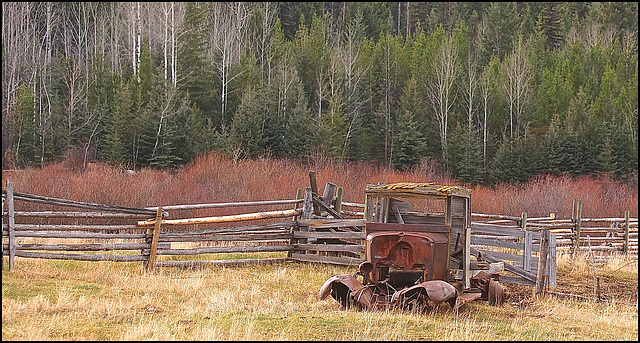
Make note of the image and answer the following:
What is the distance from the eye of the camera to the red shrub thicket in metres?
24.6

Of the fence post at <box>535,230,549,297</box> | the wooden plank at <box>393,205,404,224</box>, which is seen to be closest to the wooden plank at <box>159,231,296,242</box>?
the wooden plank at <box>393,205,404,224</box>

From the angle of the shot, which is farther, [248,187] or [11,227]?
[248,187]

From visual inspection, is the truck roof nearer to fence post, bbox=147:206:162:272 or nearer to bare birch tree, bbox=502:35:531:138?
fence post, bbox=147:206:162:272

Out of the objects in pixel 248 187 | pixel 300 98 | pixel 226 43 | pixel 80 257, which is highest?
pixel 226 43

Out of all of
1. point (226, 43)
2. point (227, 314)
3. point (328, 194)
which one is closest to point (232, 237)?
point (328, 194)

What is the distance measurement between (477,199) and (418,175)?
5.77 metres

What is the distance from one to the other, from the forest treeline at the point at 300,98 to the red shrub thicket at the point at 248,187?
325 centimetres

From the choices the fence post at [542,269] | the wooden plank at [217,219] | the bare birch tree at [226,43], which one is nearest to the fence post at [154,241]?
the wooden plank at [217,219]

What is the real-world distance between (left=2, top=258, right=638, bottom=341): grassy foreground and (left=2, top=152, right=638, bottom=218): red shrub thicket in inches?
534

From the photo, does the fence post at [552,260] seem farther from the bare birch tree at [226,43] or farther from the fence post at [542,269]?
the bare birch tree at [226,43]

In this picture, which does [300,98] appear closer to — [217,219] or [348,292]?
[217,219]

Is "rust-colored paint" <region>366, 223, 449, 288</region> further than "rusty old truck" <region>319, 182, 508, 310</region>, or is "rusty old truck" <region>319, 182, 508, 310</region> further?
"rust-colored paint" <region>366, 223, 449, 288</region>

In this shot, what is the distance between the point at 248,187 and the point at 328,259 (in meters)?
15.2

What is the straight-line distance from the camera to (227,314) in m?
7.82
